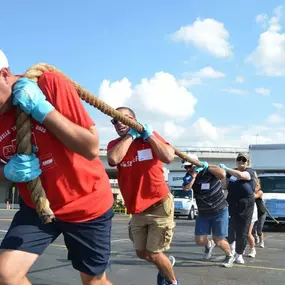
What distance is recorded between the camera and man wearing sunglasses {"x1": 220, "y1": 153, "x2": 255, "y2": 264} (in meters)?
7.53

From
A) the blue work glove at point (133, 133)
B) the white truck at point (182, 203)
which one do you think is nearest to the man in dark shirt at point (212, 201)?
the blue work glove at point (133, 133)

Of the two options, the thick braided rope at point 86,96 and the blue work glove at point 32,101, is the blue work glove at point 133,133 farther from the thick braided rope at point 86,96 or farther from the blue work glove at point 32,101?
the blue work glove at point 32,101

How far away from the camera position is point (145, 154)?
16.4ft

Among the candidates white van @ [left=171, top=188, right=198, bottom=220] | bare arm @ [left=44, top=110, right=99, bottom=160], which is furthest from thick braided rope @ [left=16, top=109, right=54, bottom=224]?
white van @ [left=171, top=188, right=198, bottom=220]

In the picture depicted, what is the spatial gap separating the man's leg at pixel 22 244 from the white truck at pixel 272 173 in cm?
1476

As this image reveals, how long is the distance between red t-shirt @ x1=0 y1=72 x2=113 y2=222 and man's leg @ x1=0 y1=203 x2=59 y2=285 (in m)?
0.11

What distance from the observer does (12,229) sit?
9.55 feet

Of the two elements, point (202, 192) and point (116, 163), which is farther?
point (202, 192)

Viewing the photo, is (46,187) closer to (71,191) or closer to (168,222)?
(71,191)

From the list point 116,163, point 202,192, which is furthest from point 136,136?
point 202,192

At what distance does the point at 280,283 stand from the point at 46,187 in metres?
4.27

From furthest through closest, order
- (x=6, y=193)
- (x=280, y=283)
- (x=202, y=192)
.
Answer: (x=6, y=193)
(x=202, y=192)
(x=280, y=283)

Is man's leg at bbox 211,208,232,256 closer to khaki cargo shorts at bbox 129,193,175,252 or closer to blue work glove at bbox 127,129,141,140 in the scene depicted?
khaki cargo shorts at bbox 129,193,175,252

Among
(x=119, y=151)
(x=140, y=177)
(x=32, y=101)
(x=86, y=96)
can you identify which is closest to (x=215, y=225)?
(x=140, y=177)
